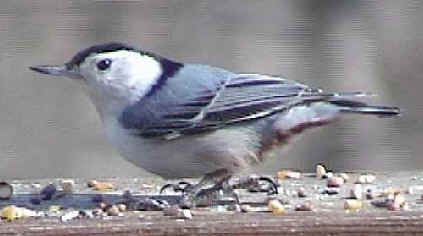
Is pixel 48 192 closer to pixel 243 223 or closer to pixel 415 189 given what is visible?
pixel 243 223

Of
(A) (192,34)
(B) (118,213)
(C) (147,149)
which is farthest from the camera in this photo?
(A) (192,34)

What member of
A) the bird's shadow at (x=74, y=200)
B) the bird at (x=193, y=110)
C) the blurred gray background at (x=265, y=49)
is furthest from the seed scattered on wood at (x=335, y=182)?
the blurred gray background at (x=265, y=49)

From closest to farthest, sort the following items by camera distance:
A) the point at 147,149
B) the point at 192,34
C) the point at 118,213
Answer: the point at 118,213 < the point at 147,149 < the point at 192,34

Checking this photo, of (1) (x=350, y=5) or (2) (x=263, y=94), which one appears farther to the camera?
(1) (x=350, y=5)

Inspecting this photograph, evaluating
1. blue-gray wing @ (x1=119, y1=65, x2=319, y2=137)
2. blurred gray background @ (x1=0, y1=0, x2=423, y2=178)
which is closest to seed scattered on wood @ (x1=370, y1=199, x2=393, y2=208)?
blue-gray wing @ (x1=119, y1=65, x2=319, y2=137)

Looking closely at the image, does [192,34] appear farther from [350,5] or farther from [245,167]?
[245,167]

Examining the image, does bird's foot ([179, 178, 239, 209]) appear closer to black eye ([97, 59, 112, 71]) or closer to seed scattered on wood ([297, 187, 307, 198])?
seed scattered on wood ([297, 187, 307, 198])

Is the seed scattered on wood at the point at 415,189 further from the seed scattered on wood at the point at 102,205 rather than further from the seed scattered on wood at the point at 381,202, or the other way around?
the seed scattered on wood at the point at 102,205

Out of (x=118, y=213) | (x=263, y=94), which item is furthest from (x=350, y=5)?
(x=118, y=213)
